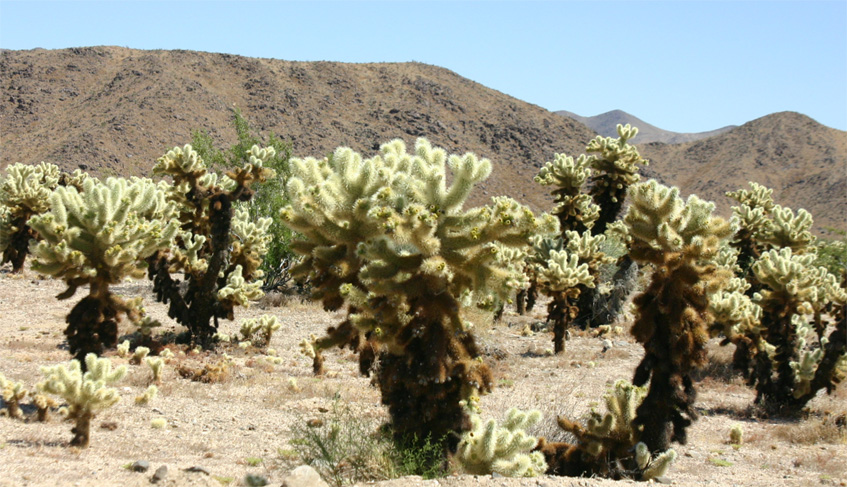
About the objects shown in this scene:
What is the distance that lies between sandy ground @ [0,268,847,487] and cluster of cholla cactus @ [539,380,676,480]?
444mm

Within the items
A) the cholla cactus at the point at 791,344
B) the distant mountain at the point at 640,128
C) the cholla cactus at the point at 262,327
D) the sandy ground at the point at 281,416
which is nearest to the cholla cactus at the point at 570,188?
the sandy ground at the point at 281,416

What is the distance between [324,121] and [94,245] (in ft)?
154

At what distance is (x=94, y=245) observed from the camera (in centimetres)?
864

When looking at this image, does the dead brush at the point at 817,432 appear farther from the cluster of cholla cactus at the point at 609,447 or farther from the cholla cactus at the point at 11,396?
the cholla cactus at the point at 11,396

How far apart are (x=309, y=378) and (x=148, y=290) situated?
10805 millimetres

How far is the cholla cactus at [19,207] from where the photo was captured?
1931 cm

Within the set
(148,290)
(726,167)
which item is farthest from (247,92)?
(726,167)

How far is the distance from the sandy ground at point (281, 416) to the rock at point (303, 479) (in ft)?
1.97

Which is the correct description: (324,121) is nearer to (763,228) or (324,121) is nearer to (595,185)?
(595,185)

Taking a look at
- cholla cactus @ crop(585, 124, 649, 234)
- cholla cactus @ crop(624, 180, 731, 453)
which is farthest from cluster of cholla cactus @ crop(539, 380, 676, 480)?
cholla cactus @ crop(585, 124, 649, 234)

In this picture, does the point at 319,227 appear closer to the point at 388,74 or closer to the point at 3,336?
the point at 3,336

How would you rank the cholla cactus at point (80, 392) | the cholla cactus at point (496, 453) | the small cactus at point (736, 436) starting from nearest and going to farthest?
→ the cholla cactus at point (496, 453), the cholla cactus at point (80, 392), the small cactus at point (736, 436)

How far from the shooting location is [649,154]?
3017 inches

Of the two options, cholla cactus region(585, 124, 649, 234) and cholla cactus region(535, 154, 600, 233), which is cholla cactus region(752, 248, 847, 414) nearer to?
cholla cactus region(585, 124, 649, 234)
